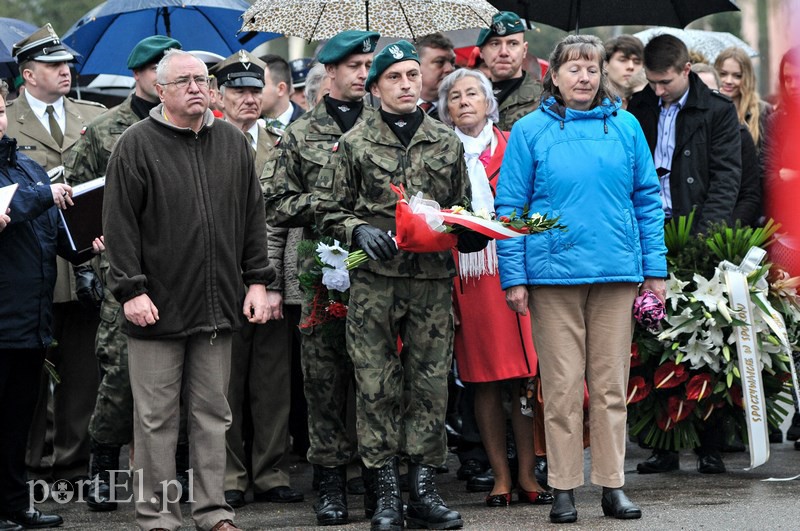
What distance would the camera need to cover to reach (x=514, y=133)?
658 centimetres

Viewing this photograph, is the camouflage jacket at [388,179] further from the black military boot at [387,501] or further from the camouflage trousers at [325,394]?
the black military boot at [387,501]

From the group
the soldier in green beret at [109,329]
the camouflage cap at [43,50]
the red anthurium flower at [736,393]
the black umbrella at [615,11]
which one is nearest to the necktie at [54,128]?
the camouflage cap at [43,50]

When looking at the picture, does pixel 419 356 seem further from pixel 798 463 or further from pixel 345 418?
pixel 798 463

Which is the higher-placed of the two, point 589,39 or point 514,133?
point 589,39

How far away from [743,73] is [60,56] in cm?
531

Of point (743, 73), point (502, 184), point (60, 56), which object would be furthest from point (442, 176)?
point (743, 73)

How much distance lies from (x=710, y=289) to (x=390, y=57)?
2548mm

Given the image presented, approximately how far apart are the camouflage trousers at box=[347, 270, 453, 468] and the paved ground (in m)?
Result: 0.46

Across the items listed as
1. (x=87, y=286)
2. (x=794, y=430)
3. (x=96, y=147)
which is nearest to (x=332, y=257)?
(x=87, y=286)

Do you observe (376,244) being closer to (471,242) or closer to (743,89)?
(471,242)

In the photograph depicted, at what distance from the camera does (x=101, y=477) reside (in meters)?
7.40

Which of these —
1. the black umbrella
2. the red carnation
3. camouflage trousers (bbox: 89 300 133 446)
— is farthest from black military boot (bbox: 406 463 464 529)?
the black umbrella

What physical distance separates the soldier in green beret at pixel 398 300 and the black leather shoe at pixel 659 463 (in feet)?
6.66

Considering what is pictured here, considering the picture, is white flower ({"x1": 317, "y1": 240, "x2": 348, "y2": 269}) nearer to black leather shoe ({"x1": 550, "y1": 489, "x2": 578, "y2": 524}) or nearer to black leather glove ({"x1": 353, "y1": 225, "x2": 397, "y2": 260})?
black leather glove ({"x1": 353, "y1": 225, "x2": 397, "y2": 260})
